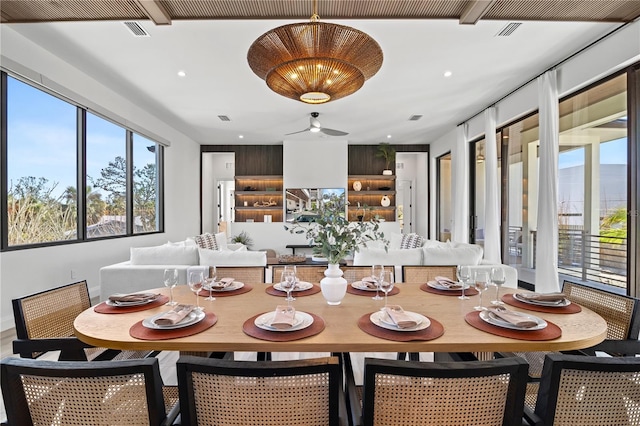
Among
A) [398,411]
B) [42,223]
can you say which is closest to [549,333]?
[398,411]

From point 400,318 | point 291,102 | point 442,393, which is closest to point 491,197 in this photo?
point 291,102

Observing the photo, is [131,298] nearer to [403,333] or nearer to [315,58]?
[403,333]

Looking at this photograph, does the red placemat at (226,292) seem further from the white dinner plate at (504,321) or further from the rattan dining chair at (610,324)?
the rattan dining chair at (610,324)

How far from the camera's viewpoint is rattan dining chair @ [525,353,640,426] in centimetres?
82

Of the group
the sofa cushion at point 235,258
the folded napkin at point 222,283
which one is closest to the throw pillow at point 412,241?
the sofa cushion at point 235,258

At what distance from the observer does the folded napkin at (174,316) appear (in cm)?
127

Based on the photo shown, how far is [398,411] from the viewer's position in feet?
2.67

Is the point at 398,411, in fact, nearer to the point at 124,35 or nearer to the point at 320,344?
the point at 320,344

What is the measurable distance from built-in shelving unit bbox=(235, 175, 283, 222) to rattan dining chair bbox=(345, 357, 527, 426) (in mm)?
7451

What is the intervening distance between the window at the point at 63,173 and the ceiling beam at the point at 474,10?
13.9 feet

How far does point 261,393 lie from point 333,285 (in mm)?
807

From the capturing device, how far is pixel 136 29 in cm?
284

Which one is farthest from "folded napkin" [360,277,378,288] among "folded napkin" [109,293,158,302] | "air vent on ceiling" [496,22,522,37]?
"air vent on ceiling" [496,22,522,37]

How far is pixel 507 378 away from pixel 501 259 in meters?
4.83
